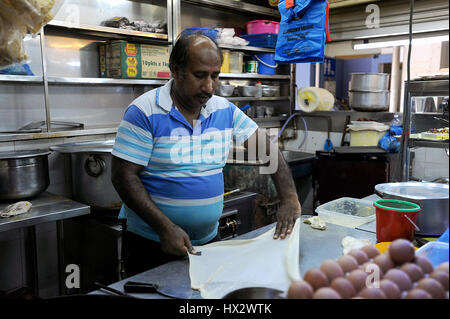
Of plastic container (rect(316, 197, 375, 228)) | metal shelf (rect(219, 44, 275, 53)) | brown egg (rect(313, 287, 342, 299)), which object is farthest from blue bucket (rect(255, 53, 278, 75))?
brown egg (rect(313, 287, 342, 299))

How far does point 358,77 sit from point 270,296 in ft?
12.2

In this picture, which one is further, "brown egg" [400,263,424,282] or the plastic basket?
the plastic basket

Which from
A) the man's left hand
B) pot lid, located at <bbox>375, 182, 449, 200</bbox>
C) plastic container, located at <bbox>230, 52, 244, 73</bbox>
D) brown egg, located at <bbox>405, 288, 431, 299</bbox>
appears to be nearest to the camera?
brown egg, located at <bbox>405, 288, 431, 299</bbox>

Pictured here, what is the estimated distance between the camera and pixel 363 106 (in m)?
4.25

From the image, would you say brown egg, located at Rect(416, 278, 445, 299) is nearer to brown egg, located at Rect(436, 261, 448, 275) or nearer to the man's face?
brown egg, located at Rect(436, 261, 448, 275)

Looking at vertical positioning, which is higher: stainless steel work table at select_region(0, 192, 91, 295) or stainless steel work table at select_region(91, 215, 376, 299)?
stainless steel work table at select_region(91, 215, 376, 299)

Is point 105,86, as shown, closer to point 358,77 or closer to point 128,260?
point 128,260

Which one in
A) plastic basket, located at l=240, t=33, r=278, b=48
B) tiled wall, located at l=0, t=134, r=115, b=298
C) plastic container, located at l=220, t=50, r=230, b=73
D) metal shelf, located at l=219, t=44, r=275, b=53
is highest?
plastic basket, located at l=240, t=33, r=278, b=48

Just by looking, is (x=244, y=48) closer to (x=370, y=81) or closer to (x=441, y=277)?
(x=370, y=81)

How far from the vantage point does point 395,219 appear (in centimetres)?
144

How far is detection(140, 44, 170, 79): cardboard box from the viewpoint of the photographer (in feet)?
11.1

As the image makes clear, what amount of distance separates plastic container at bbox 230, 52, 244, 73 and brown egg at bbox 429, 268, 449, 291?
3749 millimetres

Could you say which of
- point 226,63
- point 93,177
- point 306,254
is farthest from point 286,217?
point 226,63

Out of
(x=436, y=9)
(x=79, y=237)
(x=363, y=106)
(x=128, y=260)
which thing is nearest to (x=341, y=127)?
(x=363, y=106)
